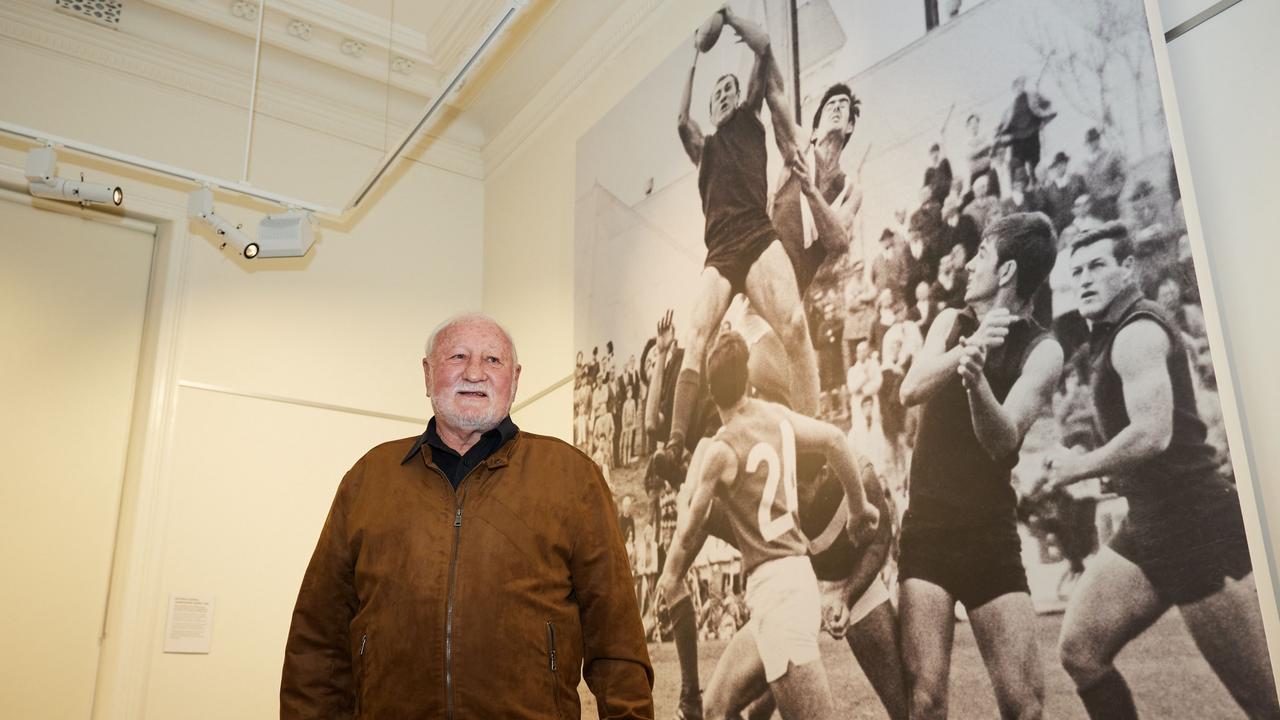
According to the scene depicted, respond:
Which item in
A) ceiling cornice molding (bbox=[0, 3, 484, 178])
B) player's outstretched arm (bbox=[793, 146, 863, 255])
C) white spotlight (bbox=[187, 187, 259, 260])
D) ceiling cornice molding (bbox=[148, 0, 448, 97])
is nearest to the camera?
player's outstretched arm (bbox=[793, 146, 863, 255])

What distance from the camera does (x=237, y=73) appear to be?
15.4ft

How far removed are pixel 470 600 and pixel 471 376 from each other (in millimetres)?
554

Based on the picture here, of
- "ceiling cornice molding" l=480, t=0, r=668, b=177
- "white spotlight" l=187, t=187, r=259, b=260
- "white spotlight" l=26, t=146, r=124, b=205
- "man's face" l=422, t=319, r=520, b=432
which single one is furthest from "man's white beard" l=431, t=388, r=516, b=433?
"ceiling cornice molding" l=480, t=0, r=668, b=177

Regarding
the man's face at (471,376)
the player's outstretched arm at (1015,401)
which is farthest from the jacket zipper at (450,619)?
the player's outstretched arm at (1015,401)

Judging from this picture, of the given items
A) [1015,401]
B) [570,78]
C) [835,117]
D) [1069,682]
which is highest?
[570,78]

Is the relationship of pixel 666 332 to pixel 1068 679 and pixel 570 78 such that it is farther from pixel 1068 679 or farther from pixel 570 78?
pixel 1068 679

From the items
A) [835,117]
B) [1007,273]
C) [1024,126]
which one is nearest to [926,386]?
[1007,273]

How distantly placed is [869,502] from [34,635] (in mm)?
3202

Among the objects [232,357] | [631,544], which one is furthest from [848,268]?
[232,357]

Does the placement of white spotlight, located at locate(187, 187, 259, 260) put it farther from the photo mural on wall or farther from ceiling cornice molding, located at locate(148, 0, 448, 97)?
the photo mural on wall

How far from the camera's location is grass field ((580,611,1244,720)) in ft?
6.06

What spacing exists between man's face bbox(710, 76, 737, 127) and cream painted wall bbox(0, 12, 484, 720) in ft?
7.13

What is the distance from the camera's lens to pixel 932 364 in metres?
2.46

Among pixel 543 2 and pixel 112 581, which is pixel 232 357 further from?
pixel 543 2
